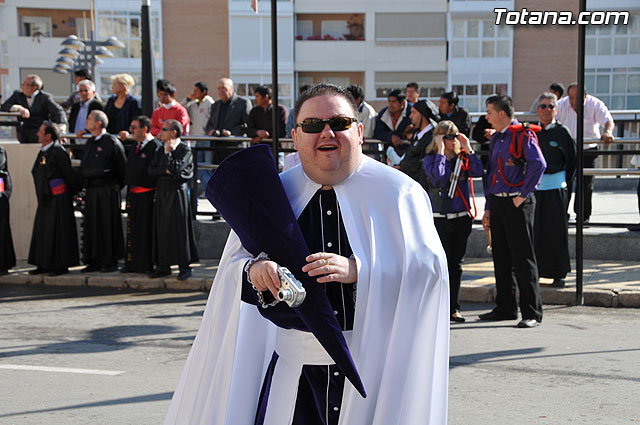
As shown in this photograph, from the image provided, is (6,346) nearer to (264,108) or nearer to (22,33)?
(264,108)

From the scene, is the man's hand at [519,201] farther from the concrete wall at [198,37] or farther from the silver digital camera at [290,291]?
the concrete wall at [198,37]

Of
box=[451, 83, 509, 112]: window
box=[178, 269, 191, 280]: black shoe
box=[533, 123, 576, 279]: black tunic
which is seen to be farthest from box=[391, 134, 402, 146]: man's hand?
box=[451, 83, 509, 112]: window

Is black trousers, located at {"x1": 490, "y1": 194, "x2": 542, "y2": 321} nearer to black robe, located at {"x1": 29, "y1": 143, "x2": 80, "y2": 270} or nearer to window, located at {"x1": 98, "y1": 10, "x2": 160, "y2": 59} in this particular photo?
black robe, located at {"x1": 29, "y1": 143, "x2": 80, "y2": 270}

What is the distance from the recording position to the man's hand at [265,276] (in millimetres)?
3115

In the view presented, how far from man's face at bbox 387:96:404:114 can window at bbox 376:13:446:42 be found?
130ft

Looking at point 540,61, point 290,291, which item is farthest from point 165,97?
point 540,61

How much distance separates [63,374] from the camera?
688 centimetres

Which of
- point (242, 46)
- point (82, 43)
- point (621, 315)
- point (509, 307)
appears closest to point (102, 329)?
point (509, 307)

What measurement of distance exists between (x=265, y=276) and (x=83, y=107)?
1148 cm

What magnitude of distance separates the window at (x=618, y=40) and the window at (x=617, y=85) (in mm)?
966

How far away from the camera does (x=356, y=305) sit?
331 centimetres

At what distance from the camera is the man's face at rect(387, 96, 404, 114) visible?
12.0 m

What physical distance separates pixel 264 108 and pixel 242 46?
38.5 metres

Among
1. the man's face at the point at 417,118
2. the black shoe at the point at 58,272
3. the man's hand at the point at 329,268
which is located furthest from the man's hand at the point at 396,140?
the man's hand at the point at 329,268
